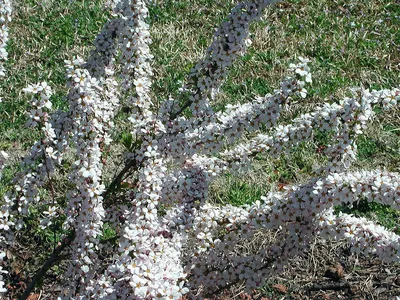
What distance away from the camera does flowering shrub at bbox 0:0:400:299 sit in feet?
8.79

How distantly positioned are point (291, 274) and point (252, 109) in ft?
5.80

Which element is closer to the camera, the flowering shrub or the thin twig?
the flowering shrub

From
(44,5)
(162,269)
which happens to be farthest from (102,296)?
(44,5)

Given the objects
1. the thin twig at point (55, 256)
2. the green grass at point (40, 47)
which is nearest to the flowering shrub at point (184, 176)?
the thin twig at point (55, 256)

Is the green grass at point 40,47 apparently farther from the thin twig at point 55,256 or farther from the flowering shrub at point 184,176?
the flowering shrub at point 184,176

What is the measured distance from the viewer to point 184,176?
124 inches

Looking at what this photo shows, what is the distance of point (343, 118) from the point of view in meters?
2.80

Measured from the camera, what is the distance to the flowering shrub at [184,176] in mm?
2678

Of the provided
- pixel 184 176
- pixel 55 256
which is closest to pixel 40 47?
pixel 55 256

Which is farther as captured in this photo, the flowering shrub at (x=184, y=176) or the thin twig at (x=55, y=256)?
the thin twig at (x=55, y=256)

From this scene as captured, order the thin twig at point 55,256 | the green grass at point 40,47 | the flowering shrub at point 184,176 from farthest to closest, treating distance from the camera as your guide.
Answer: the green grass at point 40,47, the thin twig at point 55,256, the flowering shrub at point 184,176

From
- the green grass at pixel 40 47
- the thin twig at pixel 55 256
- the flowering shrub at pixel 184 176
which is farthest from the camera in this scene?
the green grass at pixel 40 47

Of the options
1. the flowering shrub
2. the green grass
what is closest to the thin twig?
the flowering shrub

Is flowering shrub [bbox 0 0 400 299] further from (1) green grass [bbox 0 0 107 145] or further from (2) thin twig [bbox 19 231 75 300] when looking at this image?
(1) green grass [bbox 0 0 107 145]
